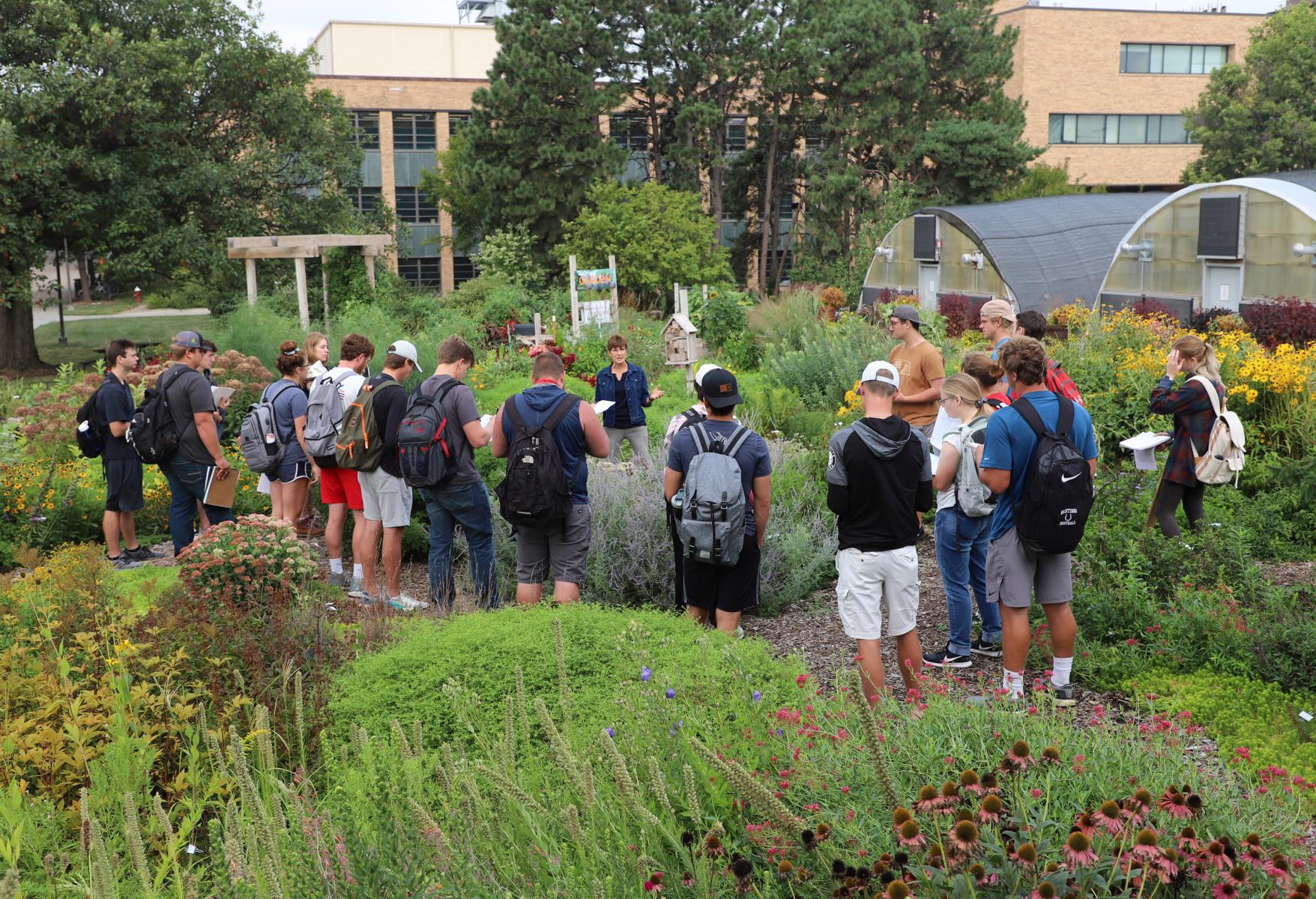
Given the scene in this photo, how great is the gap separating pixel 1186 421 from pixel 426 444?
16.2 ft

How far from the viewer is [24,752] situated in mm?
4082

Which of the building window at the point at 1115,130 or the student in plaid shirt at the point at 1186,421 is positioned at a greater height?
the building window at the point at 1115,130

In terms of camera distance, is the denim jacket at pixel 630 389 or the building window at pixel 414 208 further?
the building window at pixel 414 208

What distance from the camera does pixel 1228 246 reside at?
658 inches

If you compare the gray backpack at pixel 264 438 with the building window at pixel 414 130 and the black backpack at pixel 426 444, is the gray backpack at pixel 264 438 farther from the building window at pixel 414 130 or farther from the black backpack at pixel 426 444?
the building window at pixel 414 130

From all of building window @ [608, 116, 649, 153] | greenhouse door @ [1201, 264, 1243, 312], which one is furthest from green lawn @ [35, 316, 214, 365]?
greenhouse door @ [1201, 264, 1243, 312]

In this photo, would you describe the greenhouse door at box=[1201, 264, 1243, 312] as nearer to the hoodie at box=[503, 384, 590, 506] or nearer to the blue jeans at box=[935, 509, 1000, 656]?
the blue jeans at box=[935, 509, 1000, 656]

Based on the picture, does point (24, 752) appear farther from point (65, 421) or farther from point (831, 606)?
point (65, 421)

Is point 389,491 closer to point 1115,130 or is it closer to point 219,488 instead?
point 219,488

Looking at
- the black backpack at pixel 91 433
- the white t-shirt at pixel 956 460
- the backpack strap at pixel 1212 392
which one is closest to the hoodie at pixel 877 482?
the white t-shirt at pixel 956 460

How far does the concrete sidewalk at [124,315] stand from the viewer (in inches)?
1793

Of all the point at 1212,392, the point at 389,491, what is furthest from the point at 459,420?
the point at 1212,392

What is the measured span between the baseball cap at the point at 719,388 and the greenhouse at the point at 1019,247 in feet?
56.3

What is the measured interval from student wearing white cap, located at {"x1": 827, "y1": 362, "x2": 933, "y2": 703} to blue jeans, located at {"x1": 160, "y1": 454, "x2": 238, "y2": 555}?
532cm
